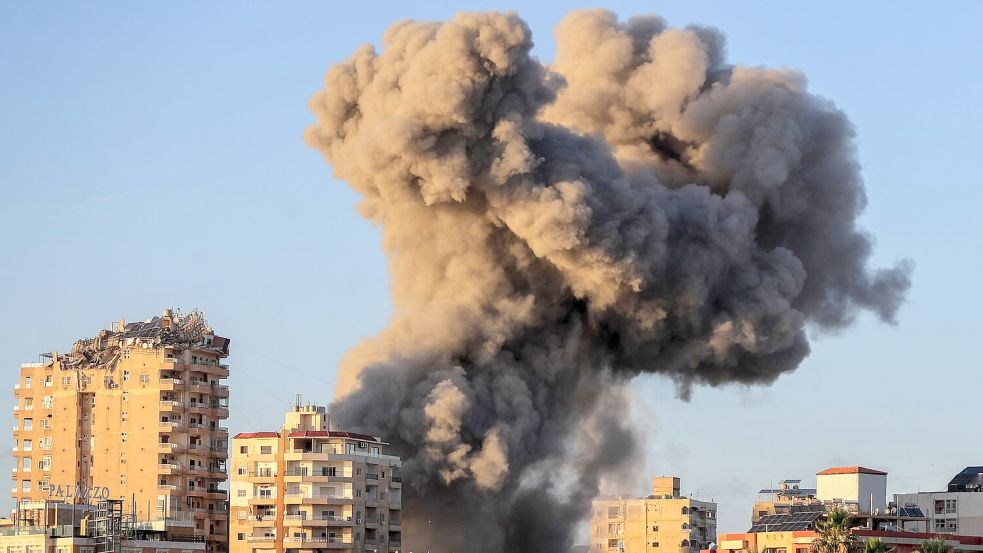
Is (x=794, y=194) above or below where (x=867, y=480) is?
above

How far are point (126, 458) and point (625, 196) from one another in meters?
22.8

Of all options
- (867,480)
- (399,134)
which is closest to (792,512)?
(867,480)

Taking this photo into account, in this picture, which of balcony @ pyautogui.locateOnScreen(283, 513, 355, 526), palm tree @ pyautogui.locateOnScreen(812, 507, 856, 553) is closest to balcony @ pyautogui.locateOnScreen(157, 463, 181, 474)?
balcony @ pyautogui.locateOnScreen(283, 513, 355, 526)

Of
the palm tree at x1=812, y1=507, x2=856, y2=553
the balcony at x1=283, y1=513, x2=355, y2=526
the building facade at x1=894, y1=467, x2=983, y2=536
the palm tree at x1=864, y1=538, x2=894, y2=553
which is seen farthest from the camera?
the building facade at x1=894, y1=467, x2=983, y2=536

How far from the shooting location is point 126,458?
84438mm

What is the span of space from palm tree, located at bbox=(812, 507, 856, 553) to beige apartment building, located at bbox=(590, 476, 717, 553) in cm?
2752

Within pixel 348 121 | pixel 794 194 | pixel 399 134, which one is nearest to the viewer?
pixel 399 134

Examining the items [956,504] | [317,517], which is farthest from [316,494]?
[956,504]

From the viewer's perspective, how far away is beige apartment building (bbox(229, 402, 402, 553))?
73.3 m

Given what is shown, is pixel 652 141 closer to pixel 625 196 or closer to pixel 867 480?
pixel 625 196

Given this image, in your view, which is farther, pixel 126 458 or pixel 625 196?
pixel 126 458

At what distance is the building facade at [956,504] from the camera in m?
85.9

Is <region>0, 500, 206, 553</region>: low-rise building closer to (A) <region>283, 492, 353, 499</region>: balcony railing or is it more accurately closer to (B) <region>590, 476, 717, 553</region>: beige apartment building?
(A) <region>283, 492, 353, 499</region>: balcony railing

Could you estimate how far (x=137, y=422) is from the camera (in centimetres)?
8469
